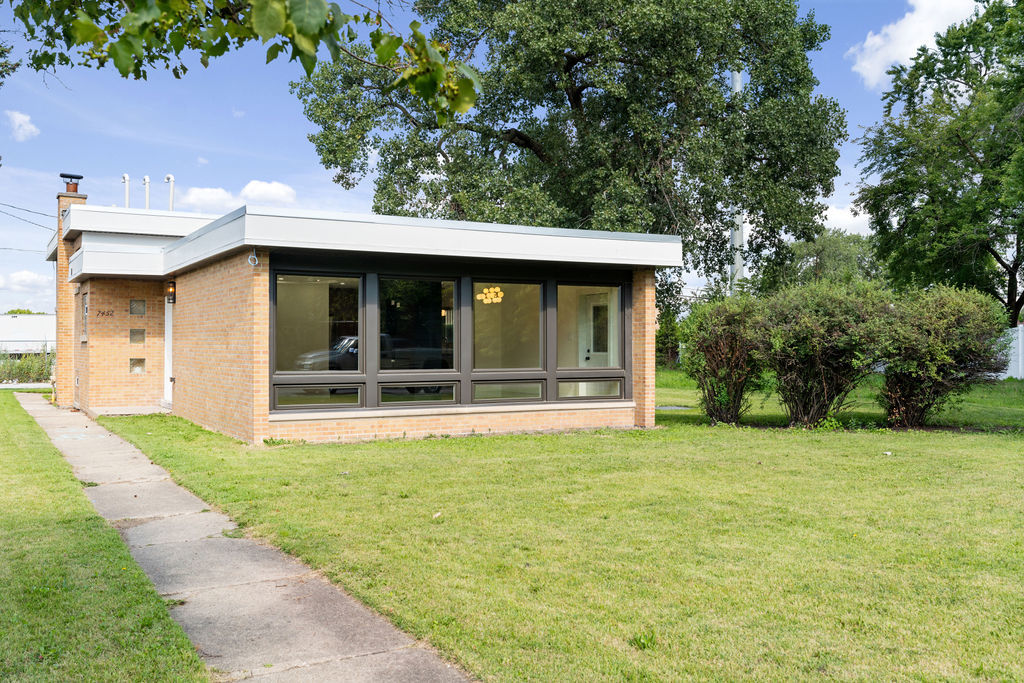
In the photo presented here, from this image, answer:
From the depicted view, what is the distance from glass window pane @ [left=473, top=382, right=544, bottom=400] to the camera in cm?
1327

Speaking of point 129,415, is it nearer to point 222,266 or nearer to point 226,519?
point 222,266

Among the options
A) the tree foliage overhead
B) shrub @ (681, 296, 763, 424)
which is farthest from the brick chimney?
shrub @ (681, 296, 763, 424)

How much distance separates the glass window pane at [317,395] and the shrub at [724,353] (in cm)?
620

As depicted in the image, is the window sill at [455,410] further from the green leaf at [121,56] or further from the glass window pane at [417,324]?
the green leaf at [121,56]

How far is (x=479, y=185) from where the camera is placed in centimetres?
2230

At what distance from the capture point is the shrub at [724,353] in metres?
14.2

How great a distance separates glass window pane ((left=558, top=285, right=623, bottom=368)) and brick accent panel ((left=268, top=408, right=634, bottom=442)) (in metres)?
0.88

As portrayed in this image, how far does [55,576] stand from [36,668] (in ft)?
5.19

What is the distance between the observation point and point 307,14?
221cm

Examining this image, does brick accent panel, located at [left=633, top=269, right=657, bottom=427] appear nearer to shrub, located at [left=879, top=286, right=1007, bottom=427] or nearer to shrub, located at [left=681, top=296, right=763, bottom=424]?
shrub, located at [left=681, top=296, right=763, bottom=424]

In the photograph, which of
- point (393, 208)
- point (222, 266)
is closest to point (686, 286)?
point (393, 208)

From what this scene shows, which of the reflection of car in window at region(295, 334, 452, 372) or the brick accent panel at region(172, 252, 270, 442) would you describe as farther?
the reflection of car in window at region(295, 334, 452, 372)

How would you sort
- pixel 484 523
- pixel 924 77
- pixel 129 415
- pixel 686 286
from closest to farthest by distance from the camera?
pixel 484 523, pixel 129 415, pixel 686 286, pixel 924 77

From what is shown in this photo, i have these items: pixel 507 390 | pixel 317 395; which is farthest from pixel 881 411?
pixel 317 395
